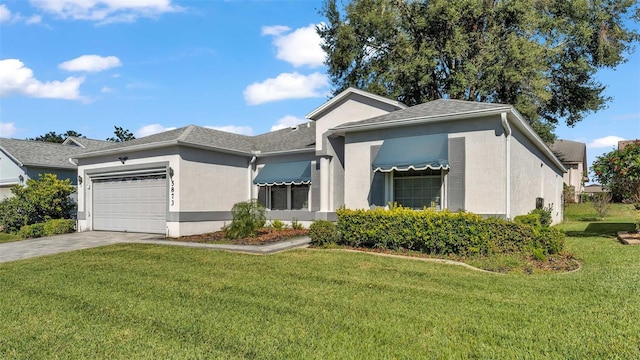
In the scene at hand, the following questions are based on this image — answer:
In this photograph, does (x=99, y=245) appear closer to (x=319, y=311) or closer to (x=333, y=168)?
(x=333, y=168)

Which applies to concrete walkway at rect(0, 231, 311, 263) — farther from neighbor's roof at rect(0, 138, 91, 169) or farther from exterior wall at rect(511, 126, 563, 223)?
neighbor's roof at rect(0, 138, 91, 169)

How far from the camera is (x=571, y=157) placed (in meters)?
50.4

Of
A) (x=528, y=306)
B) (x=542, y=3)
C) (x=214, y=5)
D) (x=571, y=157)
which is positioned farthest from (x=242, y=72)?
(x=571, y=157)

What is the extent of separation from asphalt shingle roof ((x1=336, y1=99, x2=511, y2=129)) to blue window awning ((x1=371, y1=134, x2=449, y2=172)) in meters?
0.81

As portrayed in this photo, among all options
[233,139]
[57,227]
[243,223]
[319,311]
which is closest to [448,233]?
[319,311]

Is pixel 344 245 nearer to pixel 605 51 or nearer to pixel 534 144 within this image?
pixel 534 144

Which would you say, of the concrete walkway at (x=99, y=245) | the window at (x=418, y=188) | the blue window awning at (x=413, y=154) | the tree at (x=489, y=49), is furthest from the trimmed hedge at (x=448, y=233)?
the tree at (x=489, y=49)

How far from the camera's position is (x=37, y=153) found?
85.7 ft

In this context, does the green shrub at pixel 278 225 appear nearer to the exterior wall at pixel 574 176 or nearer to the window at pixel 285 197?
the window at pixel 285 197

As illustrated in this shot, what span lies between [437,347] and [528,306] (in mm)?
2548

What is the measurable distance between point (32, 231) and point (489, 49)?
2777cm

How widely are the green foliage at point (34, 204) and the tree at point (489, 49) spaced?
789 inches

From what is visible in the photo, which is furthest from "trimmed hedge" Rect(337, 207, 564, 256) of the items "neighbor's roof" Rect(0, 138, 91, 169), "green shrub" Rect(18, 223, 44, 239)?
"neighbor's roof" Rect(0, 138, 91, 169)

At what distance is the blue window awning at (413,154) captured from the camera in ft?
42.1
